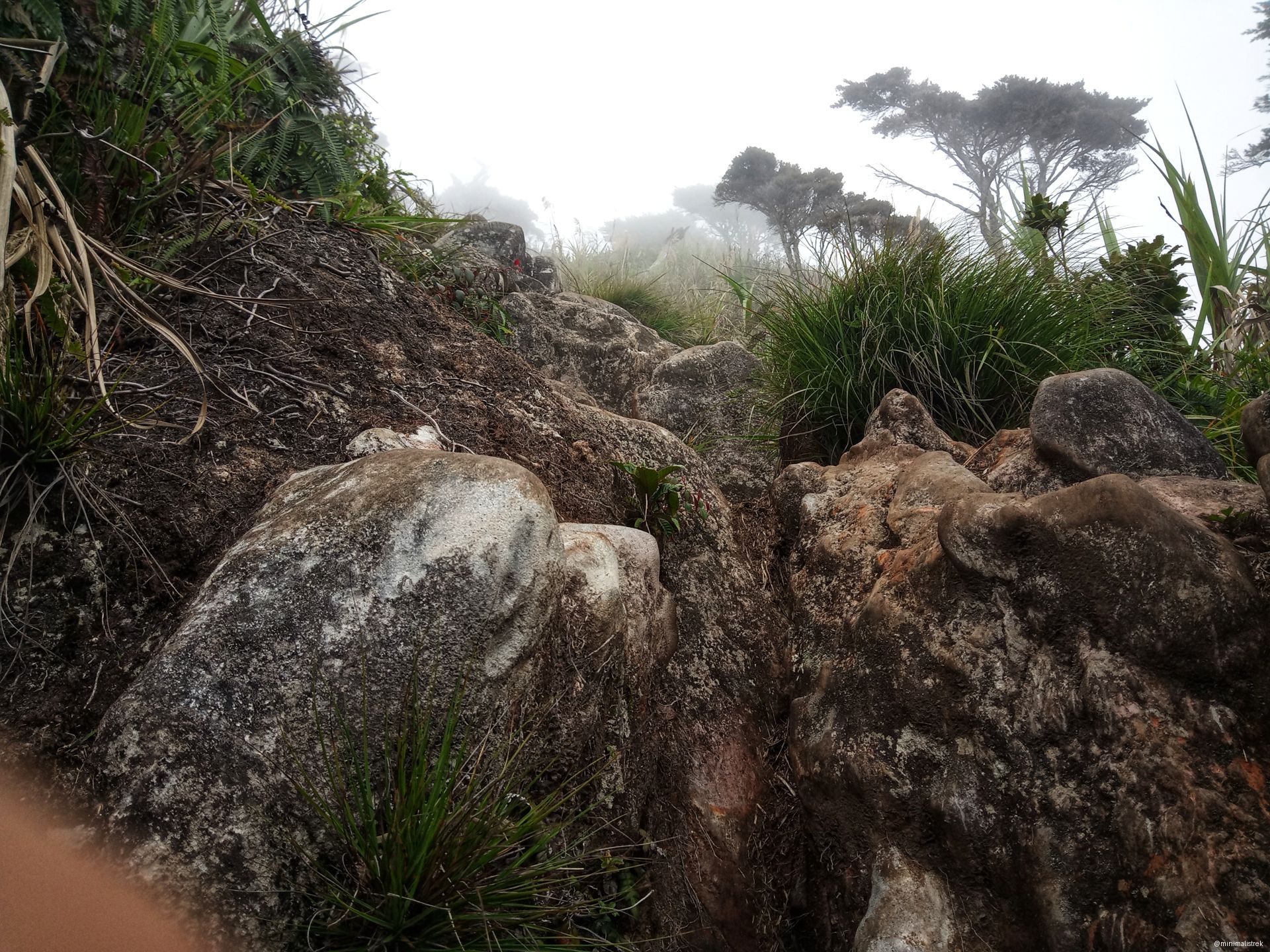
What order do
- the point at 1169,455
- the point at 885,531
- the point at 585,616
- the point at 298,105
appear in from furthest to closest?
the point at 298,105, the point at 885,531, the point at 1169,455, the point at 585,616

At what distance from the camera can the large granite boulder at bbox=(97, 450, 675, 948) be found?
1368 mm

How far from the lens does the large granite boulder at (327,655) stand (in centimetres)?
137

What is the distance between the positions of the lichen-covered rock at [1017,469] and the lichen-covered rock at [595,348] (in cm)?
314

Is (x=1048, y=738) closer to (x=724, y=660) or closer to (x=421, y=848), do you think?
(x=724, y=660)

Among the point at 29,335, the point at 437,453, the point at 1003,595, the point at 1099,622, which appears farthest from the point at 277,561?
the point at 1099,622

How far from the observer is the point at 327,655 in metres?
1.53

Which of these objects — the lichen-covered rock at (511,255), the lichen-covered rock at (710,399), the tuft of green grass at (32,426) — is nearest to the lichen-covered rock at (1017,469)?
the lichen-covered rock at (710,399)

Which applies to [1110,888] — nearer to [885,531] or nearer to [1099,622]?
[1099,622]

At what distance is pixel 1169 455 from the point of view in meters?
2.27

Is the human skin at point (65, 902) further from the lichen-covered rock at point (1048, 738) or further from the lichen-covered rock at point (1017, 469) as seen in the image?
the lichen-covered rock at point (1017, 469)

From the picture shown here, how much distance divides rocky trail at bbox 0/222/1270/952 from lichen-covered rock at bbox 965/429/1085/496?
0.5 inches

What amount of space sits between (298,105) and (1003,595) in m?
3.77

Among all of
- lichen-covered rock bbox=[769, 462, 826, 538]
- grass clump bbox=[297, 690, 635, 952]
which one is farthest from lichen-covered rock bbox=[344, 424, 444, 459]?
lichen-covered rock bbox=[769, 462, 826, 538]

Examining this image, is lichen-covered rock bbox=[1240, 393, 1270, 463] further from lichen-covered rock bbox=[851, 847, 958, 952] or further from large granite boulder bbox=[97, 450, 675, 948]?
large granite boulder bbox=[97, 450, 675, 948]
